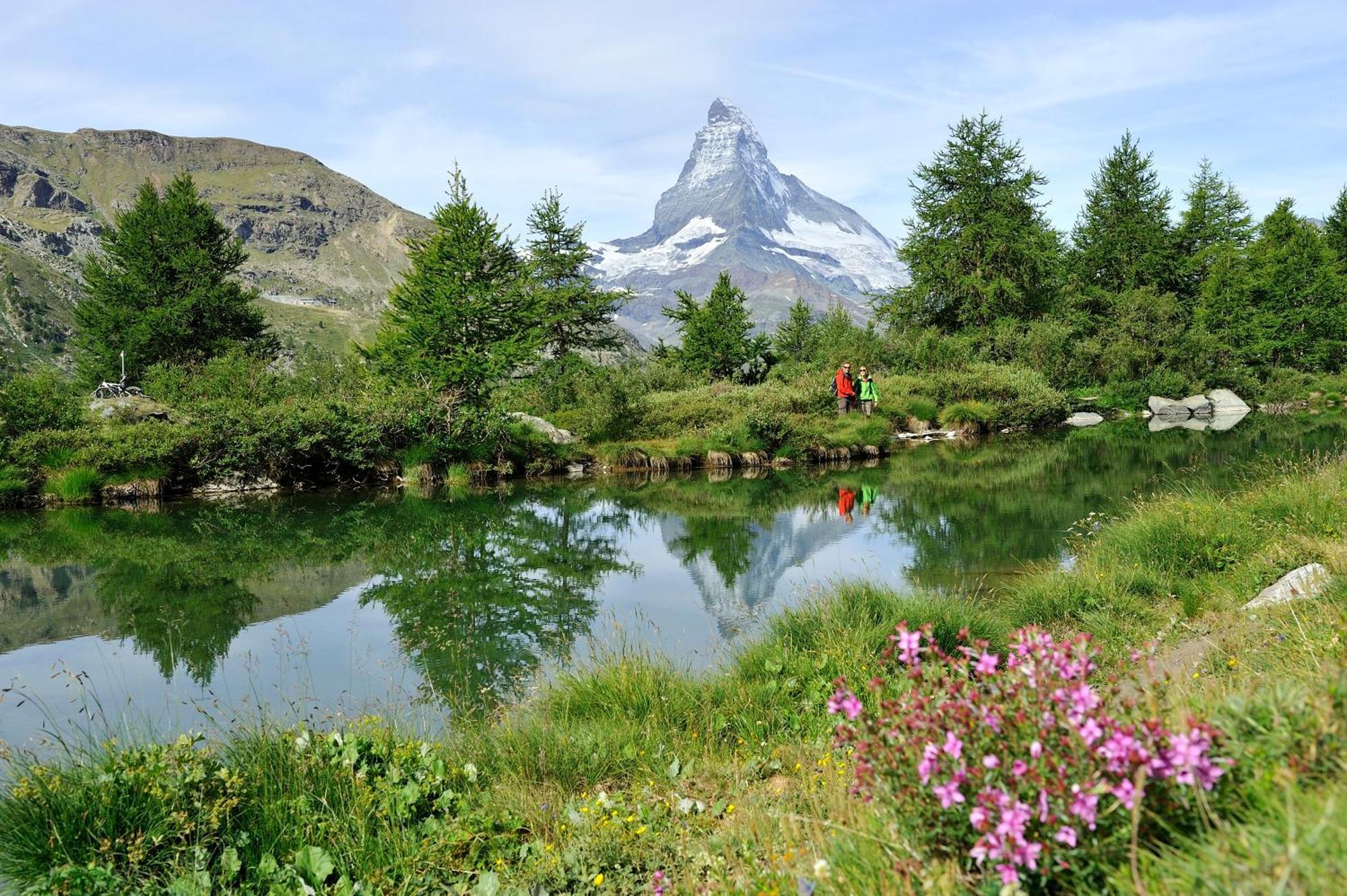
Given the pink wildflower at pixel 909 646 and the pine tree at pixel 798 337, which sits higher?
the pine tree at pixel 798 337

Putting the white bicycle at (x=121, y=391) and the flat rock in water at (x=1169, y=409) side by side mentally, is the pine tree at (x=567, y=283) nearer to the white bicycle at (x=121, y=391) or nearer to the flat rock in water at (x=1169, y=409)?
the white bicycle at (x=121, y=391)

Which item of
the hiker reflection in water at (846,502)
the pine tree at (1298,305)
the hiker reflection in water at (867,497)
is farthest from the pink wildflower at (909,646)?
the pine tree at (1298,305)

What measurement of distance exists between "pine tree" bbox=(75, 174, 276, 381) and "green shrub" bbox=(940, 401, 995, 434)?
102 feet

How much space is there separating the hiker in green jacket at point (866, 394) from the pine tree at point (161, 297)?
27.0 meters

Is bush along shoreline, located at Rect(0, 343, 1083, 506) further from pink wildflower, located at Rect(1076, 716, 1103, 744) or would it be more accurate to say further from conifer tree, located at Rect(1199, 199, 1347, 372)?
conifer tree, located at Rect(1199, 199, 1347, 372)

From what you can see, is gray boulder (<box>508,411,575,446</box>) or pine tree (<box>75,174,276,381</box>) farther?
pine tree (<box>75,174,276,381</box>)

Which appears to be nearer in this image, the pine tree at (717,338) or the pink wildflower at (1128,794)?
the pink wildflower at (1128,794)

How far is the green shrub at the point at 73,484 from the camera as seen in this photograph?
62.6 feet

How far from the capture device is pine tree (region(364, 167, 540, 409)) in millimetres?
24688

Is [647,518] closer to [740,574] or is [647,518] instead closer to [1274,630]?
[740,574]

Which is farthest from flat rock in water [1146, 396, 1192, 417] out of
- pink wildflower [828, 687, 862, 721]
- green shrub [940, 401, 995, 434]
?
pink wildflower [828, 687, 862, 721]

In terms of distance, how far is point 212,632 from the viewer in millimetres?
8797

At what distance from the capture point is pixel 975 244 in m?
43.7

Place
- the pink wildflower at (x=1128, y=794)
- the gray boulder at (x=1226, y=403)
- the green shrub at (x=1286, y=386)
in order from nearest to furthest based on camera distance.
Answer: the pink wildflower at (x=1128, y=794) < the gray boulder at (x=1226, y=403) < the green shrub at (x=1286, y=386)
